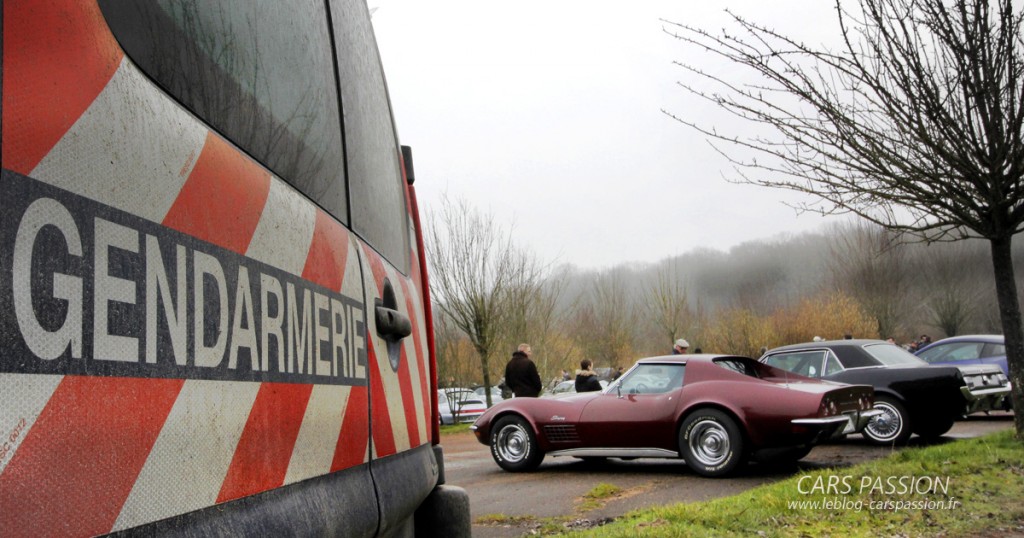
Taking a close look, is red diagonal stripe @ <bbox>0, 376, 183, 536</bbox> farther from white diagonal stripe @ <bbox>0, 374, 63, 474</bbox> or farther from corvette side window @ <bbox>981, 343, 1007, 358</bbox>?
corvette side window @ <bbox>981, 343, 1007, 358</bbox>

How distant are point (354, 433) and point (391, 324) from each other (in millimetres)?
354

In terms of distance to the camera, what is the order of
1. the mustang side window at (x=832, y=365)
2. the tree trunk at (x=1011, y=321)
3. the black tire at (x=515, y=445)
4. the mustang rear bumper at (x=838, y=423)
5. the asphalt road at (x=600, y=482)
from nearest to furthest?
the asphalt road at (x=600, y=482), the mustang rear bumper at (x=838, y=423), the tree trunk at (x=1011, y=321), the black tire at (x=515, y=445), the mustang side window at (x=832, y=365)

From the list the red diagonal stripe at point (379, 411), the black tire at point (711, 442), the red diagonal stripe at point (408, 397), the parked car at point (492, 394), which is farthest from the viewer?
the parked car at point (492, 394)

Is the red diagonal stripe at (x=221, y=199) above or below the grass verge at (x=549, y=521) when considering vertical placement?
above

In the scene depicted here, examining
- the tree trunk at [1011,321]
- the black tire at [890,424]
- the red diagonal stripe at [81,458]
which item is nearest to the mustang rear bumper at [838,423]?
the tree trunk at [1011,321]

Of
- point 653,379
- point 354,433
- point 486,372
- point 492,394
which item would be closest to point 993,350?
point 653,379

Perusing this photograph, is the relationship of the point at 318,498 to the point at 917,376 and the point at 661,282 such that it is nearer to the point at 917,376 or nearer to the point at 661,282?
the point at 917,376

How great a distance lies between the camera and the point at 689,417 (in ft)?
29.8

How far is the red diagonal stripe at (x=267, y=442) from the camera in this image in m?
1.29

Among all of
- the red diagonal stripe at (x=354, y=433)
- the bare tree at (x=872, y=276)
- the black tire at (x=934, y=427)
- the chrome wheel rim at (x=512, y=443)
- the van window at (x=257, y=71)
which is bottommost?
the black tire at (x=934, y=427)

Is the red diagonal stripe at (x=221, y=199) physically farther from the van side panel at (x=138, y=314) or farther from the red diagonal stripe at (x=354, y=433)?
the red diagonal stripe at (x=354, y=433)

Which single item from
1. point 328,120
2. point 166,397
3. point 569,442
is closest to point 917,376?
point 569,442

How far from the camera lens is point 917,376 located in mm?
10547

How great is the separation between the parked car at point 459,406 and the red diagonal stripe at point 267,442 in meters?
23.6
